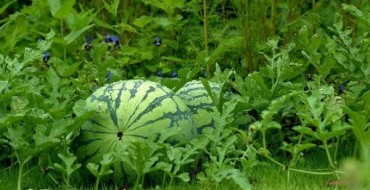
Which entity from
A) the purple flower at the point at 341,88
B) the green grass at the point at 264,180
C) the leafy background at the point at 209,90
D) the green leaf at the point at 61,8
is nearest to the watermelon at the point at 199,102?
the leafy background at the point at 209,90

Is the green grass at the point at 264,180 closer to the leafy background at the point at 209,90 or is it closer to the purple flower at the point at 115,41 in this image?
the leafy background at the point at 209,90

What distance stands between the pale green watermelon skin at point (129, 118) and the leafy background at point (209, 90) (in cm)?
9

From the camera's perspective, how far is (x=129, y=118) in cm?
311

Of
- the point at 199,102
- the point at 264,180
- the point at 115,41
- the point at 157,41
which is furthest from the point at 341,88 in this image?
the point at 115,41

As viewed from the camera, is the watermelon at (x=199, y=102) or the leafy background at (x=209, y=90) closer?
the leafy background at (x=209, y=90)

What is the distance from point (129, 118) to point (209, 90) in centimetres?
42

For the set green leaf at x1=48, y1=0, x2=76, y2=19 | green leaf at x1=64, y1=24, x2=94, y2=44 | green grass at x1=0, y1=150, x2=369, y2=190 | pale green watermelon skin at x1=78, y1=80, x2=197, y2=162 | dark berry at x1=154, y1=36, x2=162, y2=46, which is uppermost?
green leaf at x1=48, y1=0, x2=76, y2=19

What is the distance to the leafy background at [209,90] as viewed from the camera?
115 inches

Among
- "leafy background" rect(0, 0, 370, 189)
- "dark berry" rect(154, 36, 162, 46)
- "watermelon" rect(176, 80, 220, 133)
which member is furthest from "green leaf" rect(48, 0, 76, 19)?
"watermelon" rect(176, 80, 220, 133)

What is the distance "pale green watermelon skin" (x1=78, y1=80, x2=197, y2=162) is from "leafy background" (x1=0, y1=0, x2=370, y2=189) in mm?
88

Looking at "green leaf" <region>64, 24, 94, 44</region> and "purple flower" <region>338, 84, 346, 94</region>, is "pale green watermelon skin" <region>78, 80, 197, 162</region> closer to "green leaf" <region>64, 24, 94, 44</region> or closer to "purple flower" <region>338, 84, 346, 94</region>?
"purple flower" <region>338, 84, 346, 94</region>

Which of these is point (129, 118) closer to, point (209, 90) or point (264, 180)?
point (209, 90)

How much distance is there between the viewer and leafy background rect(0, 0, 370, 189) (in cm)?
292

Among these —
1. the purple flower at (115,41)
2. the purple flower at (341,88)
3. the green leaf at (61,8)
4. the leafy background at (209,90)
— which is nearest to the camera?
the leafy background at (209,90)
